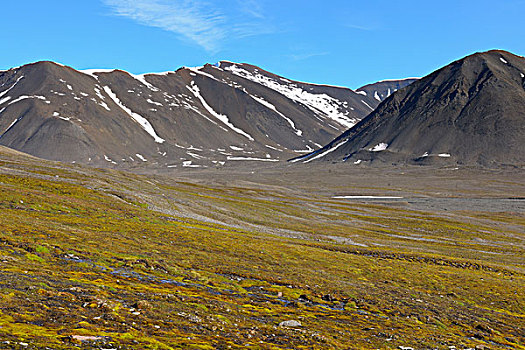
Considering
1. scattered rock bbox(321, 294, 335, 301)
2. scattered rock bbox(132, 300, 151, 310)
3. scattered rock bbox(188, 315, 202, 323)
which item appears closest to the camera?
scattered rock bbox(188, 315, 202, 323)

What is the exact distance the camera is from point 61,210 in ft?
137

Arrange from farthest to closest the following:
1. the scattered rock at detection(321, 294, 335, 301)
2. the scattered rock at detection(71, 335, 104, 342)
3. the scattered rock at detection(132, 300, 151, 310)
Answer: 1. the scattered rock at detection(321, 294, 335, 301)
2. the scattered rock at detection(132, 300, 151, 310)
3. the scattered rock at detection(71, 335, 104, 342)

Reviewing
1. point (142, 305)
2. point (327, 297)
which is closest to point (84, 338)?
point (142, 305)

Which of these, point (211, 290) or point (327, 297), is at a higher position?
point (211, 290)

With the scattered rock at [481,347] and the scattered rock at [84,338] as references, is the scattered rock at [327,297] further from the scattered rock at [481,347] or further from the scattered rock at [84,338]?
the scattered rock at [84,338]

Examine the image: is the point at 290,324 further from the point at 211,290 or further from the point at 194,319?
the point at 211,290

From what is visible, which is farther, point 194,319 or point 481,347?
point 481,347

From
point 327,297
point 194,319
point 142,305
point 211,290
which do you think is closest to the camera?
point 194,319

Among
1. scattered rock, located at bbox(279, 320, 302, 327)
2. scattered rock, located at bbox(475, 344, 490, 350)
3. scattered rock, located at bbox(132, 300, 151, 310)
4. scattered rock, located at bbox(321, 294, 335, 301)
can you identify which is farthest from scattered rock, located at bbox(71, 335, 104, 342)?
scattered rock, located at bbox(475, 344, 490, 350)

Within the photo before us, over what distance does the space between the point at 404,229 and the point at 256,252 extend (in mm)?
54396

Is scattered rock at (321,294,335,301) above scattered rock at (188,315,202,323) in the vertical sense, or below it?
below

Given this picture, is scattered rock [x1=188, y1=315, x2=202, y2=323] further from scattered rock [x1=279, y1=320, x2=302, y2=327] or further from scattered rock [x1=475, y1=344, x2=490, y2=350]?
scattered rock [x1=475, y1=344, x2=490, y2=350]

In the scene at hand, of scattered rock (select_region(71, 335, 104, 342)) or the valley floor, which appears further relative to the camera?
the valley floor

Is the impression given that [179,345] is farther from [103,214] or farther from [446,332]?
[103,214]
